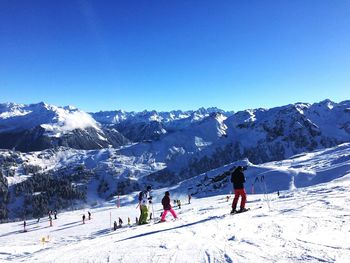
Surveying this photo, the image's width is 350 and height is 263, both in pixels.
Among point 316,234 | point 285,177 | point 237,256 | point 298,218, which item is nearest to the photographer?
point 237,256

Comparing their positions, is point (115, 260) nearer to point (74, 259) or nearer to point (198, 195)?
point (74, 259)

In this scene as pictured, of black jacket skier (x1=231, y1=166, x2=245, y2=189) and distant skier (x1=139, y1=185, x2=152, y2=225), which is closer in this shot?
black jacket skier (x1=231, y1=166, x2=245, y2=189)

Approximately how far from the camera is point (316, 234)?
10344 mm

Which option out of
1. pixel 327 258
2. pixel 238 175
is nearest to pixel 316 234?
pixel 327 258

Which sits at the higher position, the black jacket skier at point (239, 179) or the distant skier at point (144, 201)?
the black jacket skier at point (239, 179)

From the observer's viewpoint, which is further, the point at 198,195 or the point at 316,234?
the point at 198,195

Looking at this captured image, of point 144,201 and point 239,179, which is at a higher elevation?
point 239,179

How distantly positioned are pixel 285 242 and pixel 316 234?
1273 millimetres

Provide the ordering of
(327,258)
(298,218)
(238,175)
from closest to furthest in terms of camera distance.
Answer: (327,258)
(298,218)
(238,175)

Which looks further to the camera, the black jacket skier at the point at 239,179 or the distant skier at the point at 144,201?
the distant skier at the point at 144,201

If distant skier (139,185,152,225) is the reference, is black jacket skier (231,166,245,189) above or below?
above

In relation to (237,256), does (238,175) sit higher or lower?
higher

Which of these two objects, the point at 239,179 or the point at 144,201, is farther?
the point at 144,201

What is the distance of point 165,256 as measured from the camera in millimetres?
9578
